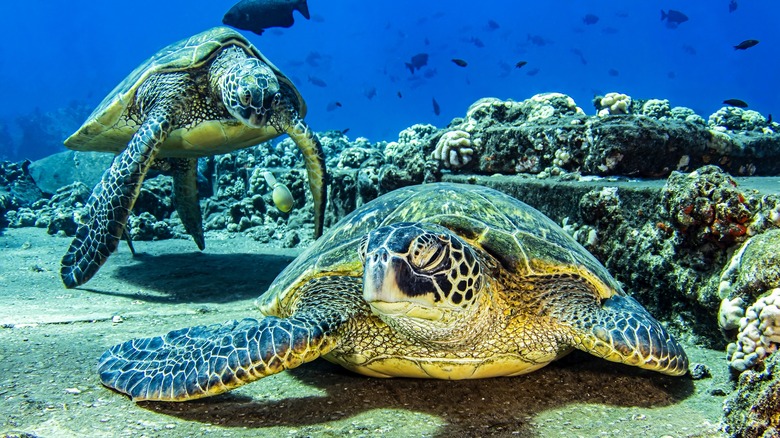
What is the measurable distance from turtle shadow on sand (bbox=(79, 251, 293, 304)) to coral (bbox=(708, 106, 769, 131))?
27.2 feet

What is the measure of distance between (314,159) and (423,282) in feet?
14.3

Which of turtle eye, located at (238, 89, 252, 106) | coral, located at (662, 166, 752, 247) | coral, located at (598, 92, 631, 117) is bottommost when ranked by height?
coral, located at (662, 166, 752, 247)

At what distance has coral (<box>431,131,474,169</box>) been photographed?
6090 mm

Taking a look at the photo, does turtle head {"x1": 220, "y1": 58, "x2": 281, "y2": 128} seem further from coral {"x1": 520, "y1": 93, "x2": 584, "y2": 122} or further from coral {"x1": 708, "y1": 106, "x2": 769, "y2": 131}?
coral {"x1": 708, "y1": 106, "x2": 769, "y2": 131}

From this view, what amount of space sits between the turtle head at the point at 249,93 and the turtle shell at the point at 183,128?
1.11ft

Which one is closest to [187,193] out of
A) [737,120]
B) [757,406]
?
[757,406]

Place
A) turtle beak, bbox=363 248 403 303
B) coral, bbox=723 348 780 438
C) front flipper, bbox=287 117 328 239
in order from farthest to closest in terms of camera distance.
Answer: front flipper, bbox=287 117 328 239
turtle beak, bbox=363 248 403 303
coral, bbox=723 348 780 438

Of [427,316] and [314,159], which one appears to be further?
[314,159]

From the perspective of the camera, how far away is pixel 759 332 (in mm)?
2088

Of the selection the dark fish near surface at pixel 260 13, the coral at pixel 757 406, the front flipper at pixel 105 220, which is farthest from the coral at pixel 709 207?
the dark fish near surface at pixel 260 13

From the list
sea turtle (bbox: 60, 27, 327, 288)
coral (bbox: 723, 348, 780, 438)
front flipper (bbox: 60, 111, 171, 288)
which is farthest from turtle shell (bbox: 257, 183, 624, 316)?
sea turtle (bbox: 60, 27, 327, 288)

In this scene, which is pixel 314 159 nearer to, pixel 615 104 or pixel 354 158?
pixel 354 158

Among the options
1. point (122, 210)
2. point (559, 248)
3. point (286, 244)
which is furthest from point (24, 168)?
point (559, 248)

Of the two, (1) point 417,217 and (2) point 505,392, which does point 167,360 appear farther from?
(2) point 505,392
